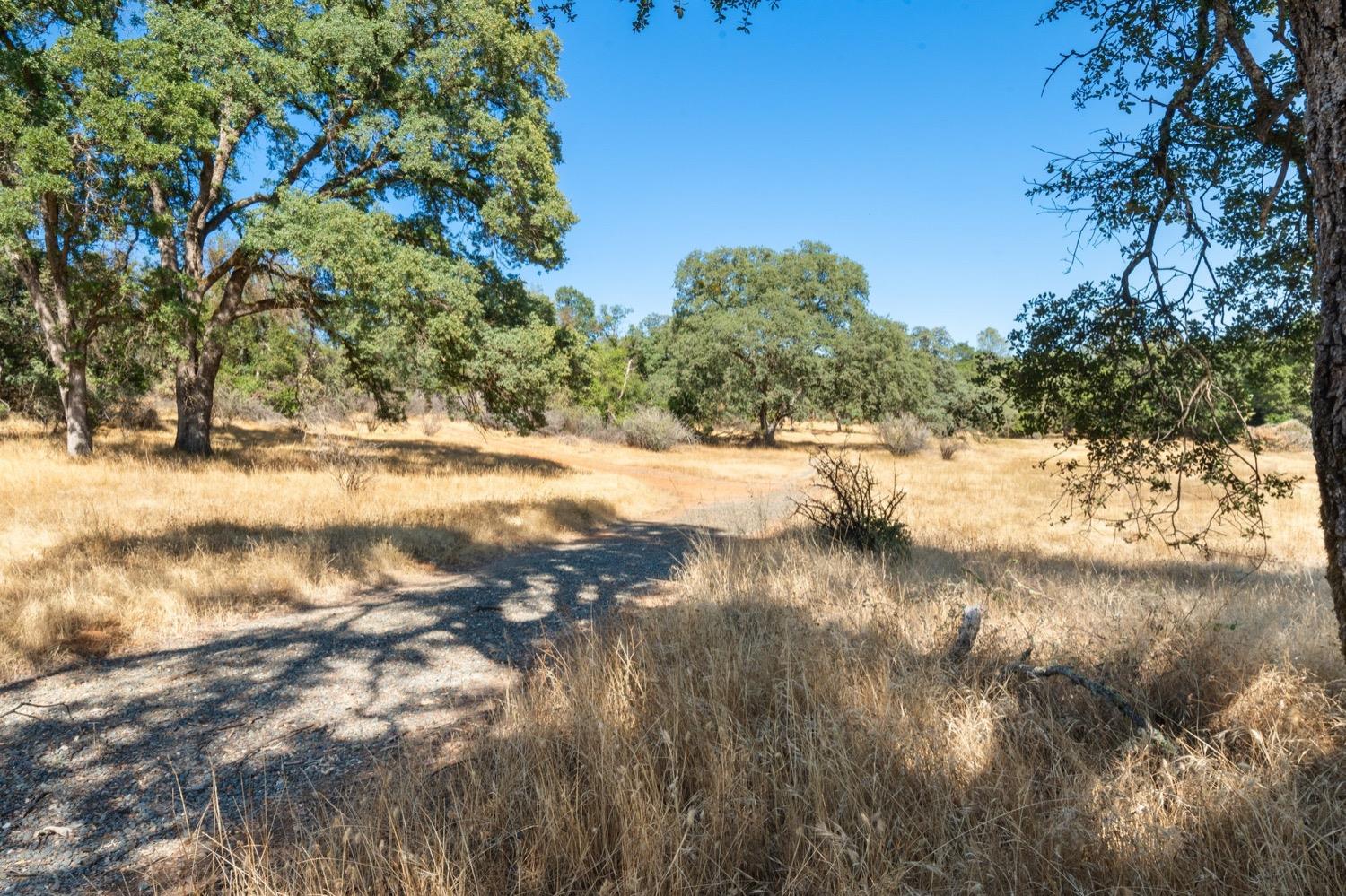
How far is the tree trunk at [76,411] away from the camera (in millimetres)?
13625

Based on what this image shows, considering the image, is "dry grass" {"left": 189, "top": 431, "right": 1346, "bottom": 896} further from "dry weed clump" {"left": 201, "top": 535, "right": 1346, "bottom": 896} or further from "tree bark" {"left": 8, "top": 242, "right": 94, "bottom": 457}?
"tree bark" {"left": 8, "top": 242, "right": 94, "bottom": 457}

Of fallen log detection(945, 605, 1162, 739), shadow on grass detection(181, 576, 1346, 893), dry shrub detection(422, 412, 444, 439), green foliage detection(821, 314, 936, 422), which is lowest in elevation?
shadow on grass detection(181, 576, 1346, 893)

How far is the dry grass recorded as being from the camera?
6.44 feet

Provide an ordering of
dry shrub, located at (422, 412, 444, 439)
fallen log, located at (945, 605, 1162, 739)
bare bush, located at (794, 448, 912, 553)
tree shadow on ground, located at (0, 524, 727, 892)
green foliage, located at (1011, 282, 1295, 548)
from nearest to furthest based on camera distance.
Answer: tree shadow on ground, located at (0, 524, 727, 892)
fallen log, located at (945, 605, 1162, 739)
green foliage, located at (1011, 282, 1295, 548)
bare bush, located at (794, 448, 912, 553)
dry shrub, located at (422, 412, 444, 439)

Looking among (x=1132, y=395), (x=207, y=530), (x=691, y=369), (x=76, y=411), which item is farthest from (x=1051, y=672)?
(x=691, y=369)

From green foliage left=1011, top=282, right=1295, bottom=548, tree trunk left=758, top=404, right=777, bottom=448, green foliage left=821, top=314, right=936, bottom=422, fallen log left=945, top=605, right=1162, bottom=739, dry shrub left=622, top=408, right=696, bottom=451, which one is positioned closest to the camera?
fallen log left=945, top=605, right=1162, bottom=739

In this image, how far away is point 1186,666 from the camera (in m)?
3.28

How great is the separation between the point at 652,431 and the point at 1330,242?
29819 millimetres

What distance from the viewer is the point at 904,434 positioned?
32.7 m

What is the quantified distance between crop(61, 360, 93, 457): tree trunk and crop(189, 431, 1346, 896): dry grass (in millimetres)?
15964

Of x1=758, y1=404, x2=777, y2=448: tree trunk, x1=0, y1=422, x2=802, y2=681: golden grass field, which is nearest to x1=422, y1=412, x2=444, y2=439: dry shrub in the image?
x1=0, y1=422, x2=802, y2=681: golden grass field

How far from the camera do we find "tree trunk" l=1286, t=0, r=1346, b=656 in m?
1.72

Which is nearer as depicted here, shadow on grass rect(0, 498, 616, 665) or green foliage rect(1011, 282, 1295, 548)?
green foliage rect(1011, 282, 1295, 548)

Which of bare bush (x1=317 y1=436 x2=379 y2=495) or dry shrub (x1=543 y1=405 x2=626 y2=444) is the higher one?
dry shrub (x1=543 y1=405 x2=626 y2=444)
